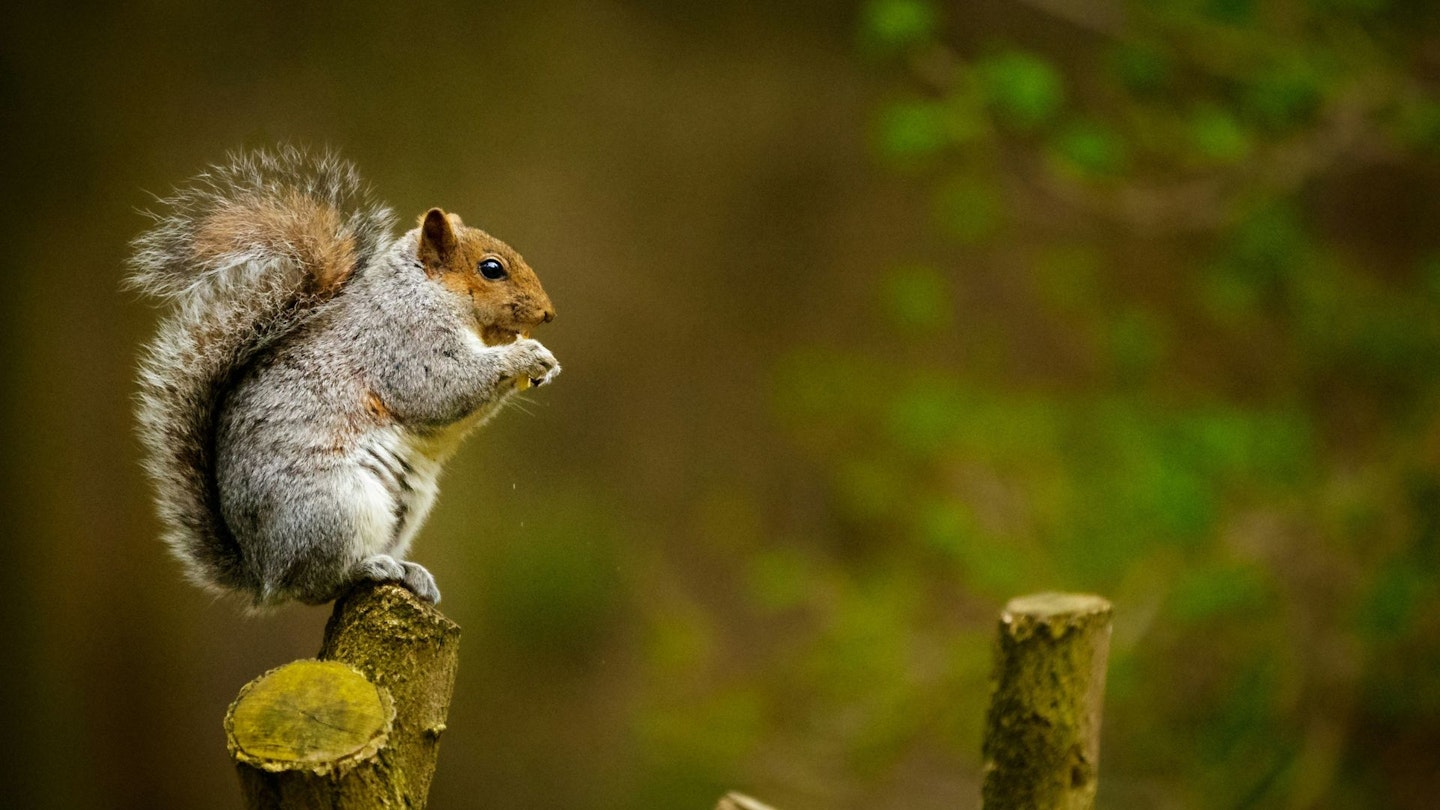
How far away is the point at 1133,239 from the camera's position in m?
3.21

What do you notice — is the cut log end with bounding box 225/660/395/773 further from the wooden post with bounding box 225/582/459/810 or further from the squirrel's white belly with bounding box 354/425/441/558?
the squirrel's white belly with bounding box 354/425/441/558

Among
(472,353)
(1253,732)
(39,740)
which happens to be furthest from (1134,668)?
(39,740)

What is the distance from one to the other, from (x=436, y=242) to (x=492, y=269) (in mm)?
77

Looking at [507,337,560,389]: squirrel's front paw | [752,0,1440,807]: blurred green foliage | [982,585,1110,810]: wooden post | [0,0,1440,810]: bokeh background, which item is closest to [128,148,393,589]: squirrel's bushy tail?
[507,337,560,389]: squirrel's front paw

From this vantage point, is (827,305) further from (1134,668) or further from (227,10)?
(227,10)

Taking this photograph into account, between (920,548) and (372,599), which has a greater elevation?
(920,548)

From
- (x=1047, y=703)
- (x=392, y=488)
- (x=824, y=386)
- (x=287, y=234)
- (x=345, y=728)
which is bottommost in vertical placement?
(x=345, y=728)

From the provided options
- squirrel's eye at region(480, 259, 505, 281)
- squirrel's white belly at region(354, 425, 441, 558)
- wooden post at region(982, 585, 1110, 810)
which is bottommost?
wooden post at region(982, 585, 1110, 810)

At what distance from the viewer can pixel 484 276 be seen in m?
1.50

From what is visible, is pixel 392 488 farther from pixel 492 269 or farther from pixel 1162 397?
pixel 1162 397

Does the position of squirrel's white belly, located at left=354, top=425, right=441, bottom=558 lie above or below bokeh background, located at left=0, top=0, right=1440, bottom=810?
below

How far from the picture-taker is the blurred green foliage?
A: 249 centimetres

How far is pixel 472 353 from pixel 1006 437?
5.47 ft

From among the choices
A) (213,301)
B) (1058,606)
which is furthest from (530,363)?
(1058,606)
